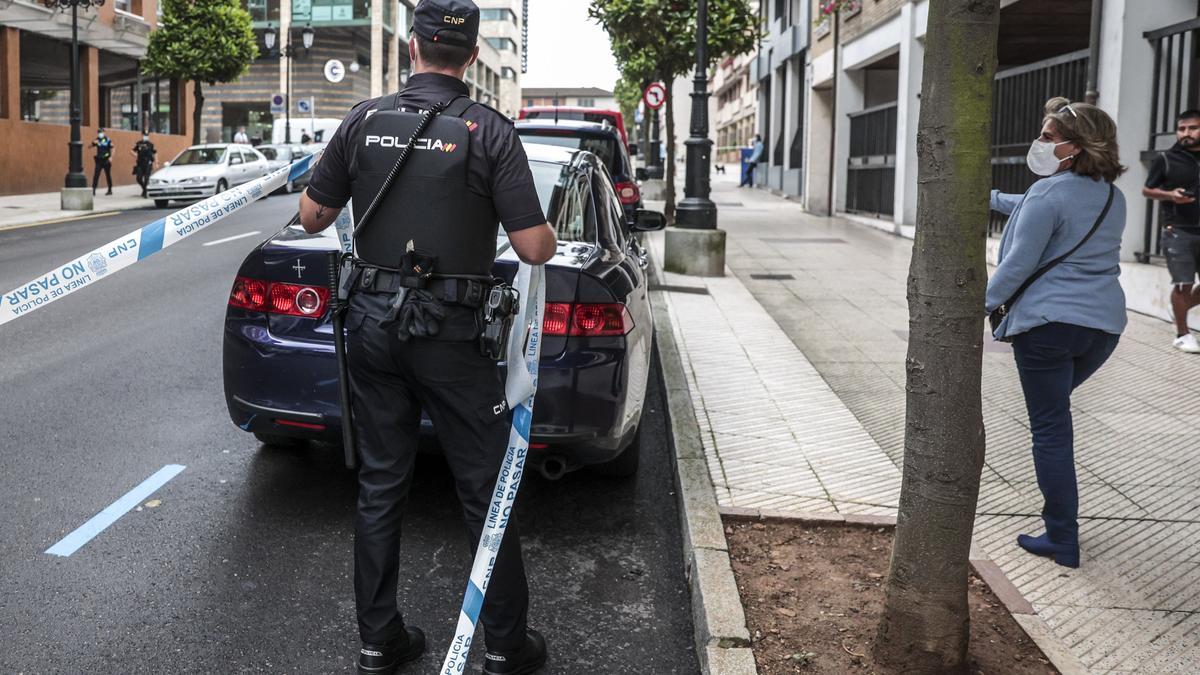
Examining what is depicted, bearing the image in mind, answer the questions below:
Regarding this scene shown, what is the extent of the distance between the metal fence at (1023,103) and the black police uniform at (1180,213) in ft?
14.1

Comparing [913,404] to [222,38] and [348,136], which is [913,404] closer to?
[348,136]

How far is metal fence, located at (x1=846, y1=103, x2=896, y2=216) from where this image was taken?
872 inches

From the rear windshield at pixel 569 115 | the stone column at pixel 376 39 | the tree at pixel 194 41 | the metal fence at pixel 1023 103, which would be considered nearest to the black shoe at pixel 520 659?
the metal fence at pixel 1023 103

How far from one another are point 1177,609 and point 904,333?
20.1ft

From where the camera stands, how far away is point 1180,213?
27.8 feet

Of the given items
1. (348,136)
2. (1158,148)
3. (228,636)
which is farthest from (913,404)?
(1158,148)

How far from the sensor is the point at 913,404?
136 inches

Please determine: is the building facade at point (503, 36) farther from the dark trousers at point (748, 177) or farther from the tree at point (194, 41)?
the tree at point (194, 41)

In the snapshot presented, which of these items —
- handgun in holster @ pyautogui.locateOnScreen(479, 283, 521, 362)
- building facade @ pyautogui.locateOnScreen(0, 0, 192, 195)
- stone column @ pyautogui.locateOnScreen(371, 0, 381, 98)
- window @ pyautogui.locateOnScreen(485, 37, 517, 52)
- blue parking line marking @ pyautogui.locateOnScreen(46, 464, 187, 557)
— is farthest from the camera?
window @ pyautogui.locateOnScreen(485, 37, 517, 52)

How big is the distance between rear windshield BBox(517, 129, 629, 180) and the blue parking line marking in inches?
285

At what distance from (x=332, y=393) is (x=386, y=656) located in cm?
153

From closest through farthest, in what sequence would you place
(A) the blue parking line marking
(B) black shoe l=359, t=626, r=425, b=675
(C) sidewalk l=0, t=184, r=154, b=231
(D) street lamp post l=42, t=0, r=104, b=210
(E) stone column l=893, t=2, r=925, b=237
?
1. (B) black shoe l=359, t=626, r=425, b=675
2. (A) the blue parking line marking
3. (E) stone column l=893, t=2, r=925, b=237
4. (C) sidewalk l=0, t=184, r=154, b=231
5. (D) street lamp post l=42, t=0, r=104, b=210

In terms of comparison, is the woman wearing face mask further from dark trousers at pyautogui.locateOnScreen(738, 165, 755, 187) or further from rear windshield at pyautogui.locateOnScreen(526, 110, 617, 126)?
dark trousers at pyautogui.locateOnScreen(738, 165, 755, 187)

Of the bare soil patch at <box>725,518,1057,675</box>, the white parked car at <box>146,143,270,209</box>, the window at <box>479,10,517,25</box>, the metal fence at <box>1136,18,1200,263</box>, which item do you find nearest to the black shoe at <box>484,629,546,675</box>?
the bare soil patch at <box>725,518,1057,675</box>
